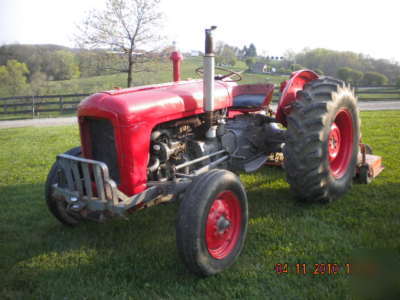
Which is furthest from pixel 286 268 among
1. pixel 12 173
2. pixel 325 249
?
pixel 12 173

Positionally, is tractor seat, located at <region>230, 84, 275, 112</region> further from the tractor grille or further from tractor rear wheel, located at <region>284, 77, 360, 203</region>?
the tractor grille

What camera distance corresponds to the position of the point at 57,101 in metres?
22.3

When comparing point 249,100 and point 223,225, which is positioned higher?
point 249,100

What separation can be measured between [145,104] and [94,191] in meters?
0.90

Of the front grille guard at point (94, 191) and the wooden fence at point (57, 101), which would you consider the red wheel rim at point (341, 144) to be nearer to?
the front grille guard at point (94, 191)

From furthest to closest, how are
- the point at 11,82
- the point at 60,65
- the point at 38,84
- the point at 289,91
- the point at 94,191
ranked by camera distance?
1. the point at 60,65
2. the point at 38,84
3. the point at 11,82
4. the point at 289,91
5. the point at 94,191

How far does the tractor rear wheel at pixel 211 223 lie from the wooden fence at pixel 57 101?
18527mm

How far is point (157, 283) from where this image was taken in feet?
8.54

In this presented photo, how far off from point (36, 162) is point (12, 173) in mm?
712

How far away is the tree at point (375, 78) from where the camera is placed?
25219 mm

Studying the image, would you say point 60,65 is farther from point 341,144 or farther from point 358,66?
point 341,144

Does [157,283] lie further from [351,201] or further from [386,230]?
[351,201]

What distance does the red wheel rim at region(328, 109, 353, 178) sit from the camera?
4066 mm
